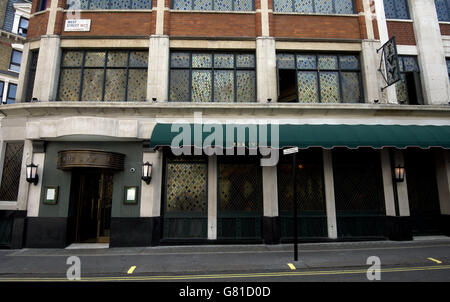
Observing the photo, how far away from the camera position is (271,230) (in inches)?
367

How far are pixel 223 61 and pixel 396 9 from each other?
9.03 metres

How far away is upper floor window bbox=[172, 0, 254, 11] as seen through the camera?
11.1m

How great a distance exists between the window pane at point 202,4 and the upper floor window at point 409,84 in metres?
9.32

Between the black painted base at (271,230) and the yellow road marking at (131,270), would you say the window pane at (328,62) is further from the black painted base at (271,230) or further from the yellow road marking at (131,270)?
the yellow road marking at (131,270)

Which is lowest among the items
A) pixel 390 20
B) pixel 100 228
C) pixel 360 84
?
pixel 100 228

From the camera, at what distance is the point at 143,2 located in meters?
11.1

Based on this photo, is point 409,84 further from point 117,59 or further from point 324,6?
point 117,59

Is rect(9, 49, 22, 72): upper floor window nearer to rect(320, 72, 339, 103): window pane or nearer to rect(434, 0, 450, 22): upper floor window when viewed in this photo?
rect(320, 72, 339, 103): window pane

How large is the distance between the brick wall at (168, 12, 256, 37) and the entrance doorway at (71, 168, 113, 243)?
7.06 meters

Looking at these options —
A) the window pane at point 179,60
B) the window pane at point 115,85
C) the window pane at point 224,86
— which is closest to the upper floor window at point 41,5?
the window pane at point 115,85

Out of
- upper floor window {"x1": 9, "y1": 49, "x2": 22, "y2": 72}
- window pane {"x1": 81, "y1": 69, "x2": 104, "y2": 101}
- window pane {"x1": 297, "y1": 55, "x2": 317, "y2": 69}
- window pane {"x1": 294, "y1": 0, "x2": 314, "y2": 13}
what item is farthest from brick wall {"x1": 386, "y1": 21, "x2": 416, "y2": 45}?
upper floor window {"x1": 9, "y1": 49, "x2": 22, "y2": 72}
